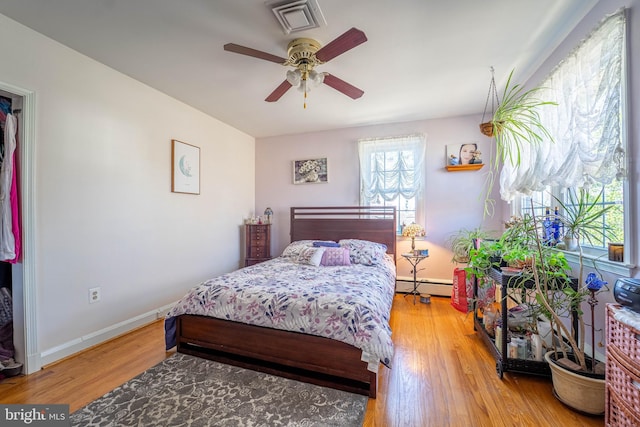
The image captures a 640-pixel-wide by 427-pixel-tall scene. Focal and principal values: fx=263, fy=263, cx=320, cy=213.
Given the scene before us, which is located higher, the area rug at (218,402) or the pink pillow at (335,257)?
the pink pillow at (335,257)

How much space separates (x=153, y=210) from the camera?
2936 mm

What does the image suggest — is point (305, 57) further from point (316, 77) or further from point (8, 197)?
point (8, 197)

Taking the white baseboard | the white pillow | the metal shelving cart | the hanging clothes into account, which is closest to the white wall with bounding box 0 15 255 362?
the white baseboard

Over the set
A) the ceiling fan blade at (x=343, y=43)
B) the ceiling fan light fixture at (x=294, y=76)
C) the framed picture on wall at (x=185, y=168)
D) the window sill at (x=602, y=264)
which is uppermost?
the ceiling fan blade at (x=343, y=43)

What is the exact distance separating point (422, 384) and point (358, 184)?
2.83 m

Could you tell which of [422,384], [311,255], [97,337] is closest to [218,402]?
[422,384]

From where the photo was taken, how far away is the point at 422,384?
1.87m

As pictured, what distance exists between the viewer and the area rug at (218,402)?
153cm

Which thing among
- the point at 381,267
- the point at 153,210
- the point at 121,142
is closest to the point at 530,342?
the point at 381,267

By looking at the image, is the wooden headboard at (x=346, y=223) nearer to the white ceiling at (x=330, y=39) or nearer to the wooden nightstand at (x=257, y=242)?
the wooden nightstand at (x=257, y=242)

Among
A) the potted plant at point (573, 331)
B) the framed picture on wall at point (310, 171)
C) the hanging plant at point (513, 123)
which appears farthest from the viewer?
the framed picture on wall at point (310, 171)

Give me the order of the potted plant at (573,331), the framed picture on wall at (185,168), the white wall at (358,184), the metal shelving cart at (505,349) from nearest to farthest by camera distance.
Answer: the potted plant at (573,331)
the metal shelving cart at (505,349)
the framed picture on wall at (185,168)
the white wall at (358,184)

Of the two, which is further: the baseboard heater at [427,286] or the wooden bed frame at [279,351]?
the baseboard heater at [427,286]

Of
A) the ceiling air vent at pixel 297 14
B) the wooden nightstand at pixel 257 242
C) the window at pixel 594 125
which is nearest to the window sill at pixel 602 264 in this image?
the window at pixel 594 125
